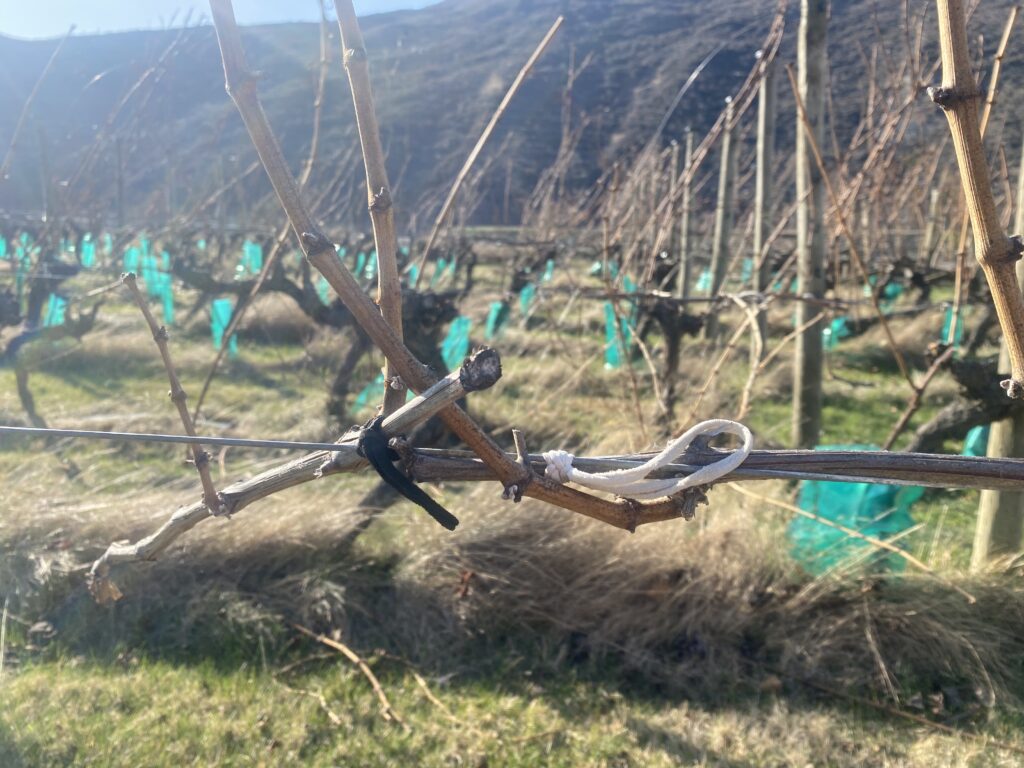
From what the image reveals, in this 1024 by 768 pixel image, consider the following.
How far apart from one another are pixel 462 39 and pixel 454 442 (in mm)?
42873

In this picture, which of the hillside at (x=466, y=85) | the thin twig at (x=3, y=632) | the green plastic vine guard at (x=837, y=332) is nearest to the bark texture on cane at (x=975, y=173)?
the thin twig at (x=3, y=632)

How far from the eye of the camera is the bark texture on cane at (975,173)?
97 cm

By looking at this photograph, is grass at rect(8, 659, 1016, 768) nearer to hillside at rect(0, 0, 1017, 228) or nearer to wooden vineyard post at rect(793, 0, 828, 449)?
wooden vineyard post at rect(793, 0, 828, 449)

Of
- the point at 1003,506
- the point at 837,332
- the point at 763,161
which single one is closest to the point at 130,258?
the point at 763,161

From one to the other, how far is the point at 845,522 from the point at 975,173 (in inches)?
98.6

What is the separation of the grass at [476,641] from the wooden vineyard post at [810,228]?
848 millimetres

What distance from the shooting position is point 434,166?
34656 millimetres

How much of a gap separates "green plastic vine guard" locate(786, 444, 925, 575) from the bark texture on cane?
2.05 meters

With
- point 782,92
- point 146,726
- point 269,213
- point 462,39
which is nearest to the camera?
point 146,726

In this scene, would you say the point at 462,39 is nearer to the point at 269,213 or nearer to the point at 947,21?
the point at 269,213

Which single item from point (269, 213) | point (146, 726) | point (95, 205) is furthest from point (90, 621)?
point (269, 213)

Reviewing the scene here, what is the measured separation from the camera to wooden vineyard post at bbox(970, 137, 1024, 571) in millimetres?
2744

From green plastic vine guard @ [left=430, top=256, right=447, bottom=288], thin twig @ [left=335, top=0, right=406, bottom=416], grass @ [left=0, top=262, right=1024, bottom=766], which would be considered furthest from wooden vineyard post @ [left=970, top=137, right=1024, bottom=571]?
green plastic vine guard @ [left=430, top=256, right=447, bottom=288]

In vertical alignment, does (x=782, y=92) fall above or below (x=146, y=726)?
above
